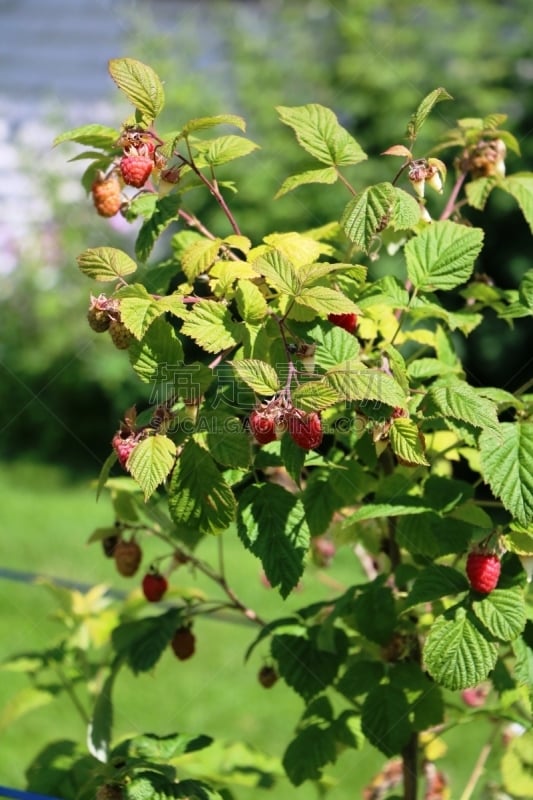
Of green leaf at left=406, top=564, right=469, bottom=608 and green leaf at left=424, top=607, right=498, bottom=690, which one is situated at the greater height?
green leaf at left=406, top=564, right=469, bottom=608

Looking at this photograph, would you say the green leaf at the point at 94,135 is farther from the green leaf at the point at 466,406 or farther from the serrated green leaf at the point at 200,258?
the green leaf at the point at 466,406

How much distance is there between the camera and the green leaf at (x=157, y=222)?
47.4 inches

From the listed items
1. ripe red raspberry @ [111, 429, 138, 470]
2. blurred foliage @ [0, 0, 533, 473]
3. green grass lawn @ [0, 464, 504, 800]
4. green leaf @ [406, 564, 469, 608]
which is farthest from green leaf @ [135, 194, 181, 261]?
blurred foliage @ [0, 0, 533, 473]

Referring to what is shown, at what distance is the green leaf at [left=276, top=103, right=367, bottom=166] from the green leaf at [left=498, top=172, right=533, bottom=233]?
238 millimetres

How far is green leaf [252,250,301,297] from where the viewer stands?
40.1 inches

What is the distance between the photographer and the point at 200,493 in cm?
106

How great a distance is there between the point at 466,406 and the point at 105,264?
37cm

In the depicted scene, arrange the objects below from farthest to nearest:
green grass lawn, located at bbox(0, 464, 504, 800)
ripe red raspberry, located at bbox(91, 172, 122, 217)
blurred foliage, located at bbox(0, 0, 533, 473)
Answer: blurred foliage, located at bbox(0, 0, 533, 473)
green grass lawn, located at bbox(0, 464, 504, 800)
ripe red raspberry, located at bbox(91, 172, 122, 217)

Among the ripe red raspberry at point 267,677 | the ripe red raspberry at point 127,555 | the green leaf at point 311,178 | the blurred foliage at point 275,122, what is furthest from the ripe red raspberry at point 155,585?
the blurred foliage at point 275,122

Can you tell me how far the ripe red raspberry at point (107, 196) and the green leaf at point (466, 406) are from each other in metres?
0.46

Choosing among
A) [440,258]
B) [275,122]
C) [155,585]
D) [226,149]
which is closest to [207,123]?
[226,149]

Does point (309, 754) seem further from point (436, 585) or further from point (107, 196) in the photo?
point (107, 196)

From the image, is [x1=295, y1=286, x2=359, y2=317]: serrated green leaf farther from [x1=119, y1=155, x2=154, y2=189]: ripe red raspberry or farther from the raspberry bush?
[x1=119, y1=155, x2=154, y2=189]: ripe red raspberry

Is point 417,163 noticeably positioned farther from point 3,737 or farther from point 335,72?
point 335,72
